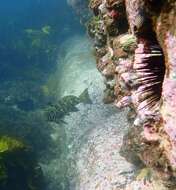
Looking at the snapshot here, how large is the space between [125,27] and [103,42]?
1453 millimetres

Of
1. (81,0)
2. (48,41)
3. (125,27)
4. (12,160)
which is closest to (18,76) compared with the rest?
(48,41)

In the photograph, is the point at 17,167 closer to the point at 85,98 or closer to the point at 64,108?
the point at 64,108

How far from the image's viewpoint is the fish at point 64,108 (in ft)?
40.4

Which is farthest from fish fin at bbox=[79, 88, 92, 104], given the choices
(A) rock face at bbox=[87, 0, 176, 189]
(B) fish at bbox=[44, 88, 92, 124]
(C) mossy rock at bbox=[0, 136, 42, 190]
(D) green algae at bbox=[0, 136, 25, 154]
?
(A) rock face at bbox=[87, 0, 176, 189]

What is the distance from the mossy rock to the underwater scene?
28 millimetres

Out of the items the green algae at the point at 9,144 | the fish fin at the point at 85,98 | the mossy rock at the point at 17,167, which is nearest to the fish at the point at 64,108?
the fish fin at the point at 85,98

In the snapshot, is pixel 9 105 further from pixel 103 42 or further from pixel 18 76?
pixel 103 42

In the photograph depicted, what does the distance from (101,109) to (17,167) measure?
12.1 feet

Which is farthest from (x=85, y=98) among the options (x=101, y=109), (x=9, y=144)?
(x=9, y=144)

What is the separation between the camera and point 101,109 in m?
11.5

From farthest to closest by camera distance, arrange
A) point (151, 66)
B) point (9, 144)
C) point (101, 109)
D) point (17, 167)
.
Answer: point (101, 109) < point (9, 144) < point (17, 167) < point (151, 66)

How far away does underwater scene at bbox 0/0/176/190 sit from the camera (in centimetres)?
348

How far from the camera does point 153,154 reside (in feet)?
15.5

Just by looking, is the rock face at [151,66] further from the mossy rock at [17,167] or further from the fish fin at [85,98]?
the fish fin at [85,98]
